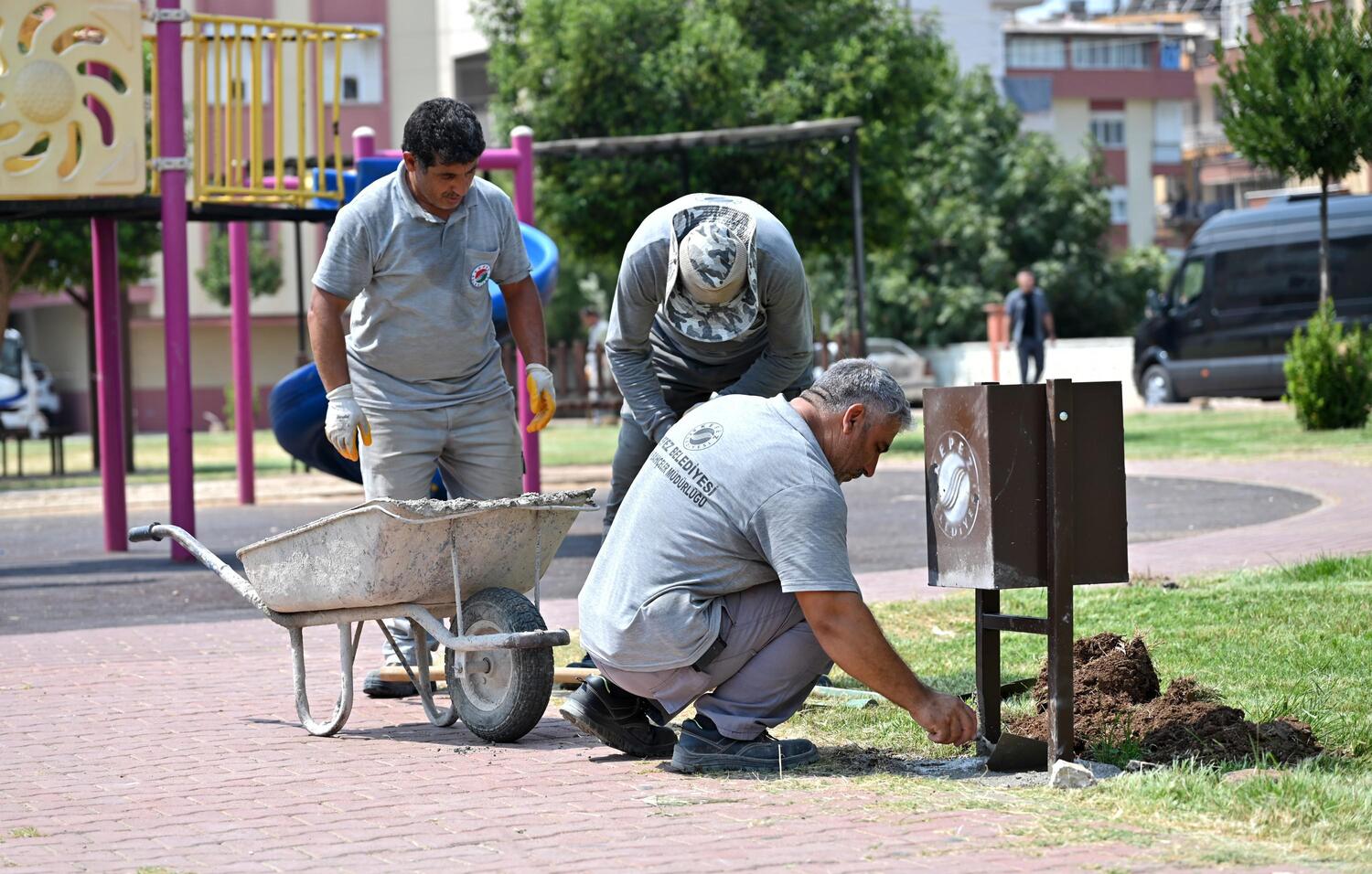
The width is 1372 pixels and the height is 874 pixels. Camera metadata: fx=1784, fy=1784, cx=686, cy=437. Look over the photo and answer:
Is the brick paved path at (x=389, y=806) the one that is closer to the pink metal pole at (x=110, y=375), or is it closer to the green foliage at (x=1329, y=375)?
the pink metal pole at (x=110, y=375)

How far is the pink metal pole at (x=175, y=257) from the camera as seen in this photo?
1094cm

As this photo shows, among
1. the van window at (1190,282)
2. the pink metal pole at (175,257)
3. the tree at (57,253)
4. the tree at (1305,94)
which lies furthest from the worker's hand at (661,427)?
the van window at (1190,282)

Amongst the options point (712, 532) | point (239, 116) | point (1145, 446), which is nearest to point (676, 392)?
point (712, 532)

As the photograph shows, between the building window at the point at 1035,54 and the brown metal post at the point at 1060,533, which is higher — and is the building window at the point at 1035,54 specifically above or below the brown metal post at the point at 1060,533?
above

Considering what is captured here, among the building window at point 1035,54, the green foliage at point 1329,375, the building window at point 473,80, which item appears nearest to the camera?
the green foliage at point 1329,375

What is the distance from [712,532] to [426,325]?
1.81m

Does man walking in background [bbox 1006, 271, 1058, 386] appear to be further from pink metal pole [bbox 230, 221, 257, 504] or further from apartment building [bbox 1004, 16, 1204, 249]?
apartment building [bbox 1004, 16, 1204, 249]

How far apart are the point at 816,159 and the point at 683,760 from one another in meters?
16.9

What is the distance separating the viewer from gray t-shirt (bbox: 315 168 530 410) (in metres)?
5.87

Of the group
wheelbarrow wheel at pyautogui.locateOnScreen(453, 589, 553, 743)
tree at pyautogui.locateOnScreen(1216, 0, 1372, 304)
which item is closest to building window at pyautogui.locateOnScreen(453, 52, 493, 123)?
tree at pyautogui.locateOnScreen(1216, 0, 1372, 304)

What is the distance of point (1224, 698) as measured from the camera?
527cm

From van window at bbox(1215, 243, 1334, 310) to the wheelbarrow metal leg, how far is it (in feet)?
73.8

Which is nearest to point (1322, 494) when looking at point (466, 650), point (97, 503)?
point (466, 650)

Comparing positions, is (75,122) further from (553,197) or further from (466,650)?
(553,197)
